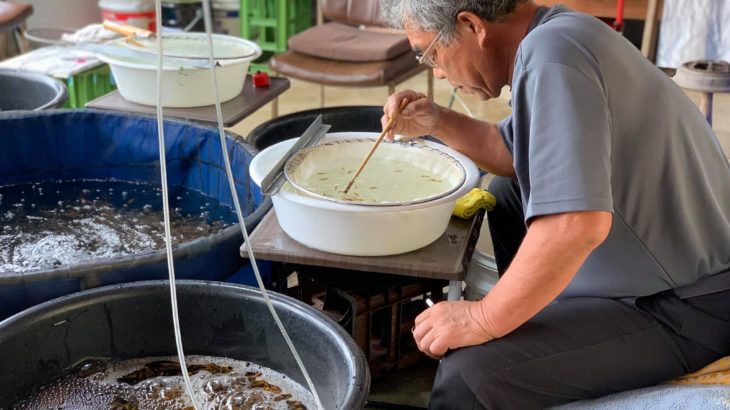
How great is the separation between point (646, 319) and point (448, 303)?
0.36 m

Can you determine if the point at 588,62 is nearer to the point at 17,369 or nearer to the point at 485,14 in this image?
the point at 485,14

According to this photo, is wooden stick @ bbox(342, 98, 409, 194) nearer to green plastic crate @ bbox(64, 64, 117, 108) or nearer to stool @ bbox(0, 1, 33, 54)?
green plastic crate @ bbox(64, 64, 117, 108)

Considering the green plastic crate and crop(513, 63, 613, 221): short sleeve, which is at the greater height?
crop(513, 63, 613, 221): short sleeve

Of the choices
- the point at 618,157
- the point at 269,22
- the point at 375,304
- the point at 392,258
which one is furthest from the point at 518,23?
the point at 269,22

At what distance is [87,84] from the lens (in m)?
3.24

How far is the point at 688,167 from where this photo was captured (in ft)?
4.46

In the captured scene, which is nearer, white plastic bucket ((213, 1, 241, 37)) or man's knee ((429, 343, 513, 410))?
man's knee ((429, 343, 513, 410))

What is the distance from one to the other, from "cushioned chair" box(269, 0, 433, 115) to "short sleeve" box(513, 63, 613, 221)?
6.97 feet

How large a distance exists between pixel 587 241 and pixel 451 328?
0.98 feet

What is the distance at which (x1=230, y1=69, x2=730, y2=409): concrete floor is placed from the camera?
6.56 feet

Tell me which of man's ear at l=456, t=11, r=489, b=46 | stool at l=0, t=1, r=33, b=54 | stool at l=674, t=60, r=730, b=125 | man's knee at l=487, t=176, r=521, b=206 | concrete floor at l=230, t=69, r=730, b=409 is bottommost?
concrete floor at l=230, t=69, r=730, b=409

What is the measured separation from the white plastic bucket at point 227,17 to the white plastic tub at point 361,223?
146 inches

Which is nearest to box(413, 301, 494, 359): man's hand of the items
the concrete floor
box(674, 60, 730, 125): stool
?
the concrete floor

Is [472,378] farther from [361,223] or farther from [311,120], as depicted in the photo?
[311,120]
